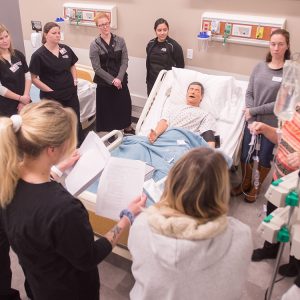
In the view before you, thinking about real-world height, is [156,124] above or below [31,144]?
below

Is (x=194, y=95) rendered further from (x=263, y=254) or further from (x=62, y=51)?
(x=263, y=254)

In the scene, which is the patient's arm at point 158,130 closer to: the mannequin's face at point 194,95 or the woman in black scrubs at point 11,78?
the mannequin's face at point 194,95

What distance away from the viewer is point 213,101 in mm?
3344

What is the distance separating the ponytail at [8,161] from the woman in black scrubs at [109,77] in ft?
8.55

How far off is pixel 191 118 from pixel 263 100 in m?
0.65

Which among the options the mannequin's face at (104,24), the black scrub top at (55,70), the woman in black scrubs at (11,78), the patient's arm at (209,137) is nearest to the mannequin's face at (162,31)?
the mannequin's face at (104,24)

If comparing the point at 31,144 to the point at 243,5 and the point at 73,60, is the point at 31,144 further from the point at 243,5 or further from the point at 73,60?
the point at 243,5

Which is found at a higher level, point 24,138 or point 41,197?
point 24,138

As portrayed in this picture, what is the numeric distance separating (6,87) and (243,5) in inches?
96.9

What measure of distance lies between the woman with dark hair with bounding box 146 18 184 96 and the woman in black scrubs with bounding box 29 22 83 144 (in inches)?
35.1

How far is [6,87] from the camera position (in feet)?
10.6

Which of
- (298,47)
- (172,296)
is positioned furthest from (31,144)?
(298,47)

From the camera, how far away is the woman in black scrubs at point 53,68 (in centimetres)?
330

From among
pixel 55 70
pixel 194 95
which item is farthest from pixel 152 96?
pixel 55 70
